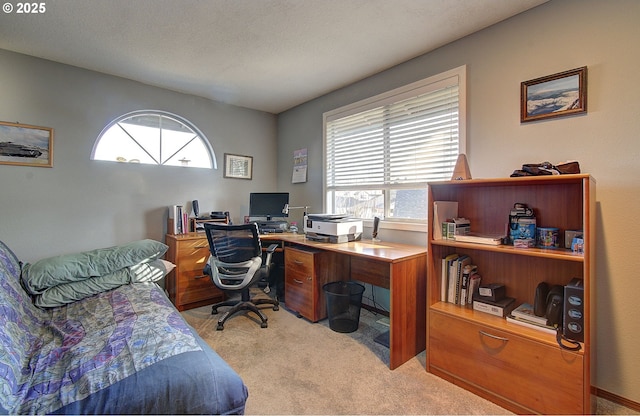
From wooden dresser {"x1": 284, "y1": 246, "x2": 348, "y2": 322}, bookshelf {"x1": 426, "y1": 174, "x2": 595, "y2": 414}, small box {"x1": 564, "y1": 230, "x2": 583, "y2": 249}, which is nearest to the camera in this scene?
bookshelf {"x1": 426, "y1": 174, "x2": 595, "y2": 414}

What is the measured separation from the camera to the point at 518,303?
6.17 feet

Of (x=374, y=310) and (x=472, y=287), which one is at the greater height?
(x=472, y=287)

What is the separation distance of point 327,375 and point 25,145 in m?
3.20

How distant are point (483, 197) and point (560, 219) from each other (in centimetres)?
45

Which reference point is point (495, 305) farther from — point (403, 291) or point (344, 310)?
point (344, 310)

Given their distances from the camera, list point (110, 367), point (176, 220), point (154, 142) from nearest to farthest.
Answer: point (110, 367)
point (176, 220)
point (154, 142)

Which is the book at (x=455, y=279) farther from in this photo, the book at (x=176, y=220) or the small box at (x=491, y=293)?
the book at (x=176, y=220)

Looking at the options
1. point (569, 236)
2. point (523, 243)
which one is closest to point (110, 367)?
point (523, 243)

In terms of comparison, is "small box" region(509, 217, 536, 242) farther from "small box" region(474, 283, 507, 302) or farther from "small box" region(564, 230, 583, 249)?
"small box" region(474, 283, 507, 302)

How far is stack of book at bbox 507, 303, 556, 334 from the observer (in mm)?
1554

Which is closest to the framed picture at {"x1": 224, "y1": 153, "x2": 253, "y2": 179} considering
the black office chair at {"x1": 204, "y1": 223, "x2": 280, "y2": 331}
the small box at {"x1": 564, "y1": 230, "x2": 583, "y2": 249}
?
the black office chair at {"x1": 204, "y1": 223, "x2": 280, "y2": 331}

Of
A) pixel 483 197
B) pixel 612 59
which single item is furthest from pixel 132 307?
pixel 612 59

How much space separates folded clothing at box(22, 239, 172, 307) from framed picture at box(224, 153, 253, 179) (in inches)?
59.4

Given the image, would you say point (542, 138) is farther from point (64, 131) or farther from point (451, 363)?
point (64, 131)
